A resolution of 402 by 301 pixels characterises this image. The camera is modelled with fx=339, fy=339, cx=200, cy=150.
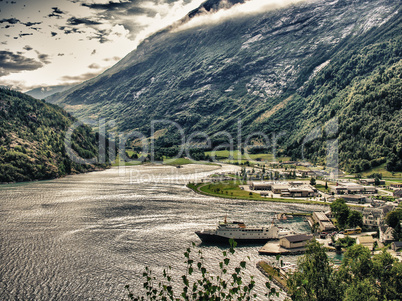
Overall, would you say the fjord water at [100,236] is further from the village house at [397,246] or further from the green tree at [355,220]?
the village house at [397,246]

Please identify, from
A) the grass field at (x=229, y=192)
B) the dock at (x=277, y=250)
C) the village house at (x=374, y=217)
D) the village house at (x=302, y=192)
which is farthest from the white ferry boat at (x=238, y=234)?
the village house at (x=302, y=192)

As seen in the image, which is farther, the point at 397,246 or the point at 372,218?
the point at 372,218

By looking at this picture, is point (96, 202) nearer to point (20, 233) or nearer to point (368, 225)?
point (20, 233)

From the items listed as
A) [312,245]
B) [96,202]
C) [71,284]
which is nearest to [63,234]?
[71,284]

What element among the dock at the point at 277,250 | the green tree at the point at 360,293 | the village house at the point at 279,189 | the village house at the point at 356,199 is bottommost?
the dock at the point at 277,250

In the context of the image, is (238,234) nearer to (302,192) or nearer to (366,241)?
(366,241)

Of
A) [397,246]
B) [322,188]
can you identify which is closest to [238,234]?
[397,246]

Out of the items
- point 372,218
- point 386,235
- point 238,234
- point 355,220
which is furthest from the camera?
point 372,218
